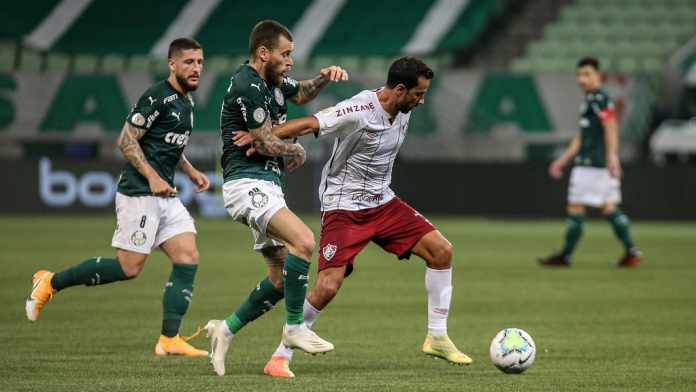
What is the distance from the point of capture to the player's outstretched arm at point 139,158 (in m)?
7.62

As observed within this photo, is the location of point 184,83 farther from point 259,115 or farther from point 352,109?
point 352,109

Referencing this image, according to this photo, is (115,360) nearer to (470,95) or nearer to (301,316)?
(301,316)

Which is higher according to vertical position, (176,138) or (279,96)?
(279,96)

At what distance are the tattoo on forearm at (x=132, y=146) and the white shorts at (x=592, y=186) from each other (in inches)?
303

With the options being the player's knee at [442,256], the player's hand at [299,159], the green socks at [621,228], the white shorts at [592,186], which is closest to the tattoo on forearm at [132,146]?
the player's hand at [299,159]

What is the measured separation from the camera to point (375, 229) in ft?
24.4

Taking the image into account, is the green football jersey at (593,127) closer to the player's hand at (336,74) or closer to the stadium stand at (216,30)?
the player's hand at (336,74)

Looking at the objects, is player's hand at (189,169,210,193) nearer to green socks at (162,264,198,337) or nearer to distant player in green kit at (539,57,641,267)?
green socks at (162,264,198,337)

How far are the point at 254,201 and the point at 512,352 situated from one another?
164 cm

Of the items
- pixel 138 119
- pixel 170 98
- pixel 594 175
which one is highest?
pixel 170 98

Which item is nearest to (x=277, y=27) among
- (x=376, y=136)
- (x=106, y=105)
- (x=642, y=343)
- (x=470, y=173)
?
(x=376, y=136)

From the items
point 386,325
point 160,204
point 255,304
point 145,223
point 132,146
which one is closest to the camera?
point 255,304

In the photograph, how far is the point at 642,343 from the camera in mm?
8422

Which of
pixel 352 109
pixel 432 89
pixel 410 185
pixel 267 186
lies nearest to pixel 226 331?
pixel 267 186
